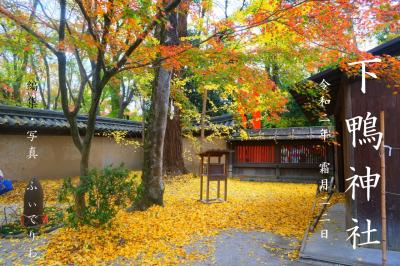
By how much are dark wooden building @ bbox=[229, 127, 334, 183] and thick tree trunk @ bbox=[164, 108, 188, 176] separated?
324cm

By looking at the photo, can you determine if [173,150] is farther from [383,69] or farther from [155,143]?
[383,69]

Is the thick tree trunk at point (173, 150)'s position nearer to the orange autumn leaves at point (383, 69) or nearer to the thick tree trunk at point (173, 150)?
the thick tree trunk at point (173, 150)

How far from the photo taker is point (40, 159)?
48.6ft

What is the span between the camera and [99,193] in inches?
245

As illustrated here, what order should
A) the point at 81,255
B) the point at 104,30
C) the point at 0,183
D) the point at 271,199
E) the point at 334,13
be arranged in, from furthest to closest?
the point at 271,199 < the point at 0,183 < the point at 334,13 < the point at 104,30 < the point at 81,255

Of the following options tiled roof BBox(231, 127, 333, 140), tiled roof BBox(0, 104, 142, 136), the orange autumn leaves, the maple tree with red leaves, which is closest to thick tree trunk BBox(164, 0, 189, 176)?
tiled roof BBox(231, 127, 333, 140)

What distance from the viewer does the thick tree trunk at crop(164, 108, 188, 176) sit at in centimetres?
1669

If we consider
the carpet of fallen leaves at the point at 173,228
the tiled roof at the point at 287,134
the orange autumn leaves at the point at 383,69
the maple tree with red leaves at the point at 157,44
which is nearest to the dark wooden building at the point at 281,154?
the tiled roof at the point at 287,134

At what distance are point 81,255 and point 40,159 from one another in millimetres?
10823

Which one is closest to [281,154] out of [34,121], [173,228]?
[173,228]

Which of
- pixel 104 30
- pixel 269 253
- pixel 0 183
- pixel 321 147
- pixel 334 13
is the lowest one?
pixel 269 253

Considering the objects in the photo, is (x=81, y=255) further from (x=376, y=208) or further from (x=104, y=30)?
(x=376, y=208)

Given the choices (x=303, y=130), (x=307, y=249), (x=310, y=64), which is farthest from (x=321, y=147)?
(x=307, y=249)

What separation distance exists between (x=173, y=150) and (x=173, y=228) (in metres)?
9.57
